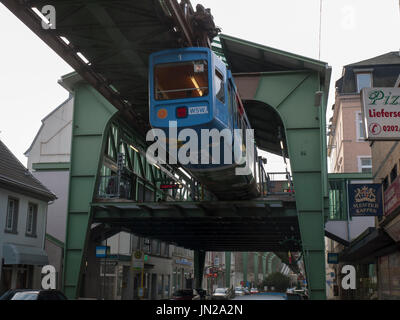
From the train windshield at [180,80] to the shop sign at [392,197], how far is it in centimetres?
844

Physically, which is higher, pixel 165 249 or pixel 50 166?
pixel 50 166

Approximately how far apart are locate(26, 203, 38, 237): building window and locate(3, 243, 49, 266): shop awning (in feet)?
2.81

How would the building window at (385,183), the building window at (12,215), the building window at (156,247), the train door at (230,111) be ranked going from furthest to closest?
the building window at (156,247) < the building window at (12,215) < the building window at (385,183) < the train door at (230,111)

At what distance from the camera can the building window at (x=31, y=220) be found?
2581 centimetres

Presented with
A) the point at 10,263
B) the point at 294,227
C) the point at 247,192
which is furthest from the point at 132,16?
the point at 294,227

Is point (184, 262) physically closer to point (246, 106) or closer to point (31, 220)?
point (31, 220)

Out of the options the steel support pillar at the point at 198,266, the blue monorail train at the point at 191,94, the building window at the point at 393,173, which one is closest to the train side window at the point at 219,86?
the blue monorail train at the point at 191,94

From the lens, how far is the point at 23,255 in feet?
77.0

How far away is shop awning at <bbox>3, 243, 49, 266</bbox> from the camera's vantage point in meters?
22.6

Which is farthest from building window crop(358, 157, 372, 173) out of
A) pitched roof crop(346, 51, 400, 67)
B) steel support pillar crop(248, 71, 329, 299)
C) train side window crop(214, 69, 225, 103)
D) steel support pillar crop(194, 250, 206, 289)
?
train side window crop(214, 69, 225, 103)

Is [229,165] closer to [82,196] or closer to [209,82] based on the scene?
[209,82]

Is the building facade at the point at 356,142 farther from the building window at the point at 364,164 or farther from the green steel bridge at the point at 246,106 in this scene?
the green steel bridge at the point at 246,106

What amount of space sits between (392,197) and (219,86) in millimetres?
9515

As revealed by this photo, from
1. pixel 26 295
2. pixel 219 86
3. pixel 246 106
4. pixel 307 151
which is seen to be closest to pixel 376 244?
pixel 307 151
